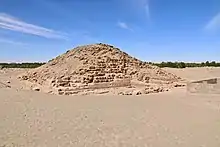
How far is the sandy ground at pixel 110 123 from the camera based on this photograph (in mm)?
5988

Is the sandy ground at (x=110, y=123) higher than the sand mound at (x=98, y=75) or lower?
lower

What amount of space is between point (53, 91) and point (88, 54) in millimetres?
5079

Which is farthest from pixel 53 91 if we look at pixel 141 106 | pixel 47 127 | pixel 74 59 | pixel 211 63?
pixel 211 63

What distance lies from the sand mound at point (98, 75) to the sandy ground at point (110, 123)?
12.5ft

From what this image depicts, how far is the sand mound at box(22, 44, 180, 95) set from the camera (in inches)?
627

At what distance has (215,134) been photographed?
21.7 feet

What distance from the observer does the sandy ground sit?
19.6ft

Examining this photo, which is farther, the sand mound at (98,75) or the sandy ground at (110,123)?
the sand mound at (98,75)

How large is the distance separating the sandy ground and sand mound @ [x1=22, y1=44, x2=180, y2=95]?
380 cm

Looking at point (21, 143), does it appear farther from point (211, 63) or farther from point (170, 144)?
point (211, 63)

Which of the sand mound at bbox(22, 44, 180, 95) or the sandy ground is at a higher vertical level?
the sand mound at bbox(22, 44, 180, 95)

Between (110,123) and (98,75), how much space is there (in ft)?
31.5

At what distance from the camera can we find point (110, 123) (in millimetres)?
7844

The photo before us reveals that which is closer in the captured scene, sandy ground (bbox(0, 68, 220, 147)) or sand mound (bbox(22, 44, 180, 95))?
sandy ground (bbox(0, 68, 220, 147))
